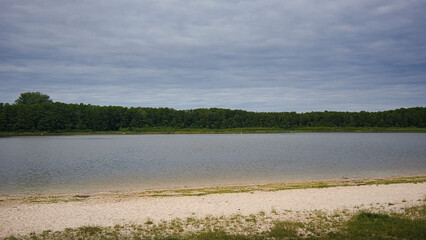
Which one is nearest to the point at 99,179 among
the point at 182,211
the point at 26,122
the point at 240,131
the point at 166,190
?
the point at 166,190

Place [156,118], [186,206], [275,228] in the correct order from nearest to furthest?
[275,228] → [186,206] → [156,118]

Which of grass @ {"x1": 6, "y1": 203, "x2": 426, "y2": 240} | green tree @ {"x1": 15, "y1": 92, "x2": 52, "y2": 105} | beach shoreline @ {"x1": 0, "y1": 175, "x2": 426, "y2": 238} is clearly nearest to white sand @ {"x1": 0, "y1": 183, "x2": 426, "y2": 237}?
beach shoreline @ {"x1": 0, "y1": 175, "x2": 426, "y2": 238}

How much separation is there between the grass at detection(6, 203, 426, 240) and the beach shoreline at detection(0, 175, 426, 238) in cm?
64

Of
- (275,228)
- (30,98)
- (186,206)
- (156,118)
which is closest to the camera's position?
(275,228)

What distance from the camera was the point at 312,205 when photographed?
1236 cm

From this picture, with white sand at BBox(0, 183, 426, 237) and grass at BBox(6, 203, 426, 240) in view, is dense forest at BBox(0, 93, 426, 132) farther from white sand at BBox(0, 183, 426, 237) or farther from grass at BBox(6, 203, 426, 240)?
grass at BBox(6, 203, 426, 240)

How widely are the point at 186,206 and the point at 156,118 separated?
128m

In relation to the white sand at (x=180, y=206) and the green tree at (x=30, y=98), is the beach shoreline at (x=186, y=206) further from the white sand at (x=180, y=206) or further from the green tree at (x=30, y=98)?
the green tree at (x=30, y=98)

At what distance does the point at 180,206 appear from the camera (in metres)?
12.7

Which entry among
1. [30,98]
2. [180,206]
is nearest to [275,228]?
[180,206]

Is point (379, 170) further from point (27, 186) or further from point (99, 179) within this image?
point (27, 186)

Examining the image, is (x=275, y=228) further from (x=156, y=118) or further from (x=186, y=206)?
(x=156, y=118)

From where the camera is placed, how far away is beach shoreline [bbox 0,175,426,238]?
10547 millimetres

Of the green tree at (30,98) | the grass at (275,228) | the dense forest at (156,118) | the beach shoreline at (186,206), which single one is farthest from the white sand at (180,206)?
the green tree at (30,98)
